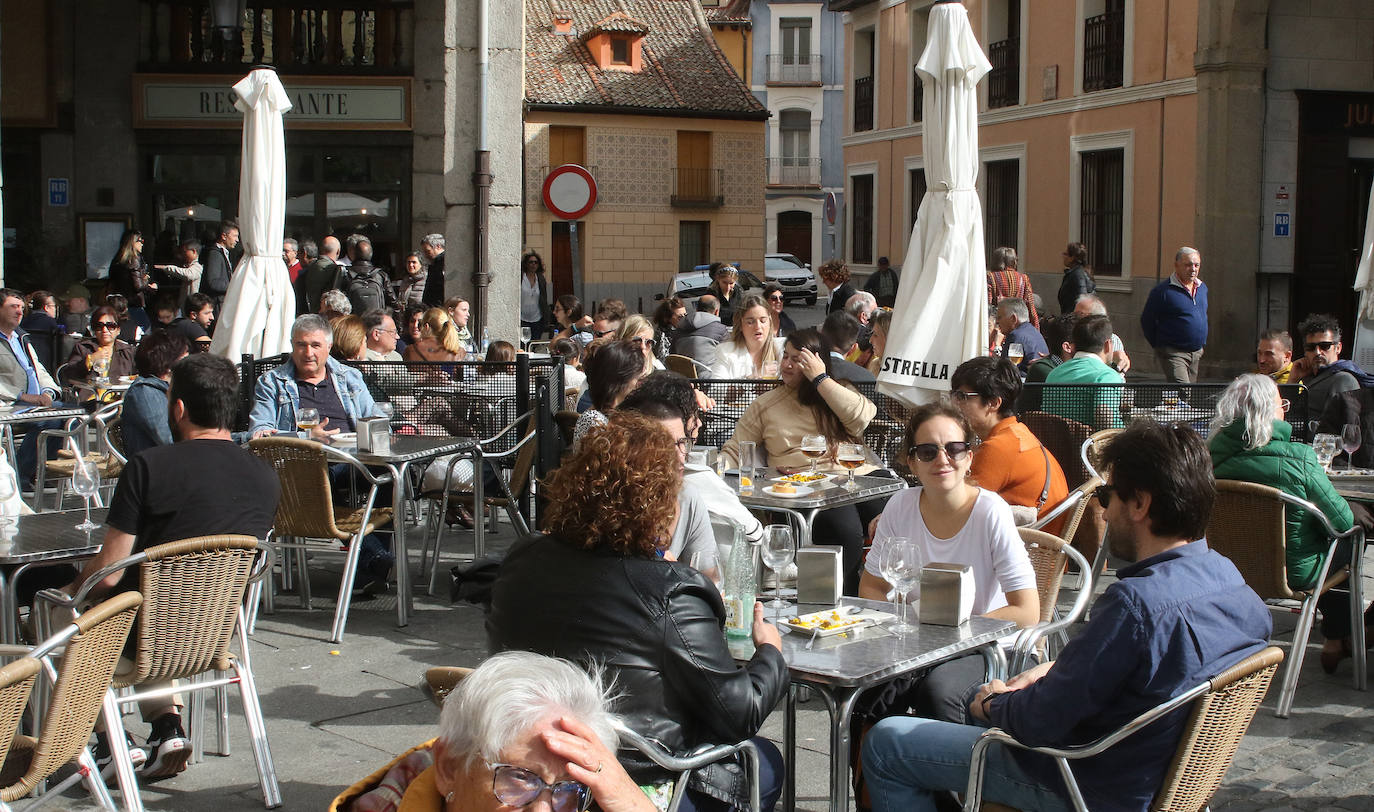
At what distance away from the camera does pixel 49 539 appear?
16.0ft

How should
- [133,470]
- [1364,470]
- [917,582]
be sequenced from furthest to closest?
1. [1364,470]
2. [133,470]
3. [917,582]

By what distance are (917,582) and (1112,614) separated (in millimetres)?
824

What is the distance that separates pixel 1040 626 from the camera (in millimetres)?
4098

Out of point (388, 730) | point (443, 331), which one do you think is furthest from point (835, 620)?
point (443, 331)

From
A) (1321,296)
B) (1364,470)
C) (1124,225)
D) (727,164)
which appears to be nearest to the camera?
(1364,470)

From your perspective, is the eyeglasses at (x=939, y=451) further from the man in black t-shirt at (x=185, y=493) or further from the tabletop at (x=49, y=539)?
the tabletop at (x=49, y=539)

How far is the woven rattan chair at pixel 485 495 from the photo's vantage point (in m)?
7.36

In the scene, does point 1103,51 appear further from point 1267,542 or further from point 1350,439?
point 1267,542

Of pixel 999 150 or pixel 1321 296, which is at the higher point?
pixel 999 150

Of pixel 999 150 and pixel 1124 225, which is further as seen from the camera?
pixel 999 150

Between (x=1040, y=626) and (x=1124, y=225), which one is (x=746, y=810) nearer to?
(x=1040, y=626)

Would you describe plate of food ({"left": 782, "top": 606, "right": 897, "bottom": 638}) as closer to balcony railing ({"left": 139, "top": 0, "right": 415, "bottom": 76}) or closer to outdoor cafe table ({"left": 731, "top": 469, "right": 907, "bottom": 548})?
outdoor cafe table ({"left": 731, "top": 469, "right": 907, "bottom": 548})

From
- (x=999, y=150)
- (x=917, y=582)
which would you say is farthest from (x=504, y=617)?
(x=999, y=150)

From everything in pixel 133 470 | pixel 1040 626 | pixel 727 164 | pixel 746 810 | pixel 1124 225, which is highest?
pixel 727 164
